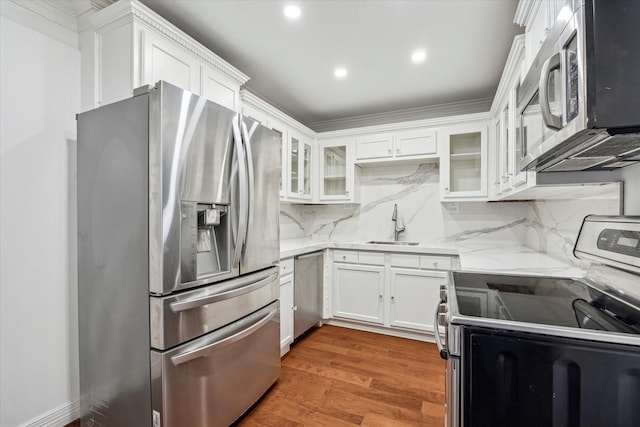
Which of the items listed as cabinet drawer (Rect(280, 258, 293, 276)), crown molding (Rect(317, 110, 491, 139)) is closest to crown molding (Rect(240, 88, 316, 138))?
crown molding (Rect(317, 110, 491, 139))

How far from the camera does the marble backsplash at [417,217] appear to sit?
2896 millimetres

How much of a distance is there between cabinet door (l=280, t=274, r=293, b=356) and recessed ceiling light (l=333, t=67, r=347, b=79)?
1794 mm

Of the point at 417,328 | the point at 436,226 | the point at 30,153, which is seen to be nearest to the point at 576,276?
the point at 417,328

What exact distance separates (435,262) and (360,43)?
1.94 metres

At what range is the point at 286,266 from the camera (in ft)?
8.07

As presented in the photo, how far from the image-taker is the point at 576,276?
1.47 metres

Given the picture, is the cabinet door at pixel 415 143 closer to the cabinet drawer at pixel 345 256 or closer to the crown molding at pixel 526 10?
the cabinet drawer at pixel 345 256

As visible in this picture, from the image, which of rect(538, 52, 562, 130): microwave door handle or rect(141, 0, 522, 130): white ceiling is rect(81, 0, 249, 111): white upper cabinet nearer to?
rect(141, 0, 522, 130): white ceiling

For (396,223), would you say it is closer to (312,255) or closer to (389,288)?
(389,288)

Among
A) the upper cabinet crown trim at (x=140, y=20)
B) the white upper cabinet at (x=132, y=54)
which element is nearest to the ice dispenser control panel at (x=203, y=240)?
the white upper cabinet at (x=132, y=54)

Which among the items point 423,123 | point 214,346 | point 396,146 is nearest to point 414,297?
point 396,146

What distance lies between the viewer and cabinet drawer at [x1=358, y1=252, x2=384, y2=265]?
9.56 feet

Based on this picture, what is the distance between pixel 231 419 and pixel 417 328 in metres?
1.84

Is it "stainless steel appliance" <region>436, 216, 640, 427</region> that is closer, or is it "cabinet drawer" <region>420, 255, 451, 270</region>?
"stainless steel appliance" <region>436, 216, 640, 427</region>
